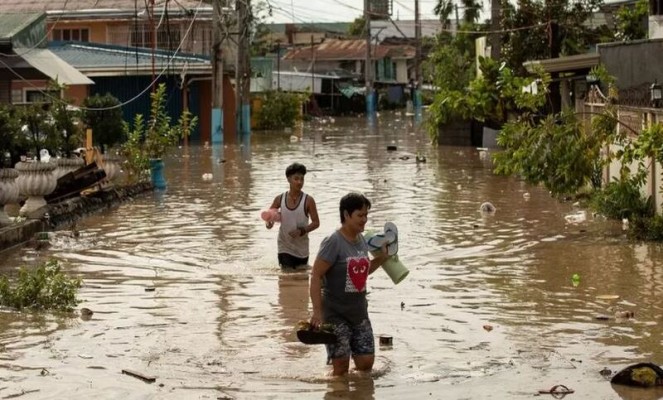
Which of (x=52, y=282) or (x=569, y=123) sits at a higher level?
(x=569, y=123)

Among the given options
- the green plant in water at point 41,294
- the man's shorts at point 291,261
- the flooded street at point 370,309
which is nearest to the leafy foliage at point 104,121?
the flooded street at point 370,309

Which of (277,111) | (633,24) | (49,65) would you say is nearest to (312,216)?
(49,65)

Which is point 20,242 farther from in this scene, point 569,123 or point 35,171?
point 569,123

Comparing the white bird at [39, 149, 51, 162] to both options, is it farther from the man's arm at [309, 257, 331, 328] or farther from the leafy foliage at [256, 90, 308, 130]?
the leafy foliage at [256, 90, 308, 130]

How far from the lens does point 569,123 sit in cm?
1877

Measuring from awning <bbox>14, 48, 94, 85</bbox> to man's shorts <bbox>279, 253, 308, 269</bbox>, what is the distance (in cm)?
1562

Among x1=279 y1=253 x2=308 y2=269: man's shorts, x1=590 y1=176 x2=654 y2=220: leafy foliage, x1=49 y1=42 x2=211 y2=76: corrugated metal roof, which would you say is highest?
x1=49 y1=42 x2=211 y2=76: corrugated metal roof

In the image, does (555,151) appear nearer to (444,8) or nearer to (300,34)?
(444,8)

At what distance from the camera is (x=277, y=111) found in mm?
57375

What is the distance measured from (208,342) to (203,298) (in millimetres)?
2391

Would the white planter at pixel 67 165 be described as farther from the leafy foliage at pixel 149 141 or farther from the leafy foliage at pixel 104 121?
the leafy foliage at pixel 104 121

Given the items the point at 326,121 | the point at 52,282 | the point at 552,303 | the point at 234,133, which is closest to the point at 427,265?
the point at 552,303

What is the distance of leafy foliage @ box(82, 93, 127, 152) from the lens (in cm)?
2723

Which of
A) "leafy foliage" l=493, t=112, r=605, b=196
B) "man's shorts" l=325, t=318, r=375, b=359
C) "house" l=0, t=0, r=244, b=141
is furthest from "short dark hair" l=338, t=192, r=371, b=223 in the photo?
"house" l=0, t=0, r=244, b=141
